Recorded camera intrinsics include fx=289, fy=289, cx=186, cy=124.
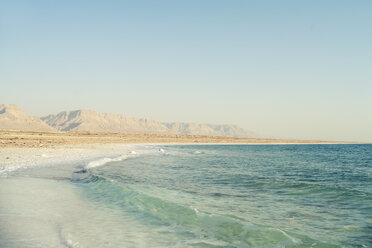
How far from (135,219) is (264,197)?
19.2ft

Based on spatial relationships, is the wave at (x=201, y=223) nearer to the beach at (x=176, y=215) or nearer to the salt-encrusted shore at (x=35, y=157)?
the beach at (x=176, y=215)

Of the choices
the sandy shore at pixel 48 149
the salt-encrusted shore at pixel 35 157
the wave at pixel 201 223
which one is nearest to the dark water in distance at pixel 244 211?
the wave at pixel 201 223

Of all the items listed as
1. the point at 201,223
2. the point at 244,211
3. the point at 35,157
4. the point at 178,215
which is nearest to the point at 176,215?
the point at 178,215

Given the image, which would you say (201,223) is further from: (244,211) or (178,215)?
(244,211)

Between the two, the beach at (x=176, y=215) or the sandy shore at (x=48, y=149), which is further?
the sandy shore at (x=48, y=149)

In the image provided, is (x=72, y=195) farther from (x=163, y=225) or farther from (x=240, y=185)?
(x=240, y=185)

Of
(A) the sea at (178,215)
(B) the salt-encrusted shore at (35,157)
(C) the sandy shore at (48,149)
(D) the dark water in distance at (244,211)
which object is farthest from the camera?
(C) the sandy shore at (48,149)

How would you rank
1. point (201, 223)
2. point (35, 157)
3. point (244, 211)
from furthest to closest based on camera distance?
1. point (35, 157)
2. point (244, 211)
3. point (201, 223)

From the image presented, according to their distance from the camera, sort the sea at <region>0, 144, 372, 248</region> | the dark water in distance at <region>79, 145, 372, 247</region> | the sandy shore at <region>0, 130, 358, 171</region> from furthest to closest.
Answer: the sandy shore at <region>0, 130, 358, 171</region> < the dark water in distance at <region>79, 145, 372, 247</region> < the sea at <region>0, 144, 372, 248</region>

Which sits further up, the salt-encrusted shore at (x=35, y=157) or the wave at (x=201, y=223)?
the wave at (x=201, y=223)

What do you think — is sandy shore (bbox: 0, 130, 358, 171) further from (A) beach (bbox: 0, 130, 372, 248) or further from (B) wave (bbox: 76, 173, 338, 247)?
(B) wave (bbox: 76, 173, 338, 247)

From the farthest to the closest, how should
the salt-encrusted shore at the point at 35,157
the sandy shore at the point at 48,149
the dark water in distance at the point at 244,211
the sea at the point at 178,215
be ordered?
the sandy shore at the point at 48,149 → the salt-encrusted shore at the point at 35,157 → the dark water in distance at the point at 244,211 → the sea at the point at 178,215

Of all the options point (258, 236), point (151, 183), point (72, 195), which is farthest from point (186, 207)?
point (151, 183)

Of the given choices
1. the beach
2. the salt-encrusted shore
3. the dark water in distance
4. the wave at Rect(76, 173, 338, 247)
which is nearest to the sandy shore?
the salt-encrusted shore
